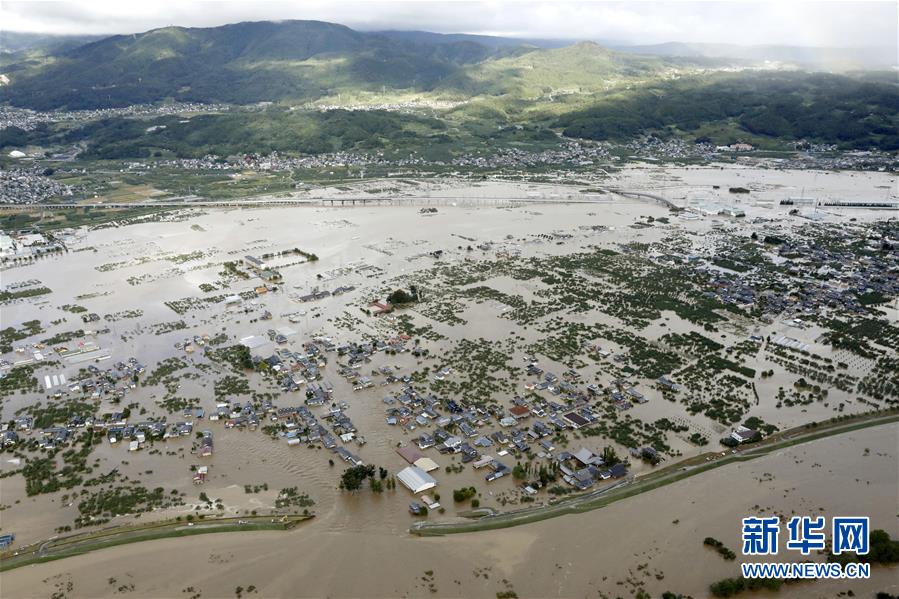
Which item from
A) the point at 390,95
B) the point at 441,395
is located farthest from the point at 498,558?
the point at 390,95

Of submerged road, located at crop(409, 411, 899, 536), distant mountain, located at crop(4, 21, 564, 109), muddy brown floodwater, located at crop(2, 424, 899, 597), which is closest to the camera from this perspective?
muddy brown floodwater, located at crop(2, 424, 899, 597)

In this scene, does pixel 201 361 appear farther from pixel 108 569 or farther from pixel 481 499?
pixel 481 499

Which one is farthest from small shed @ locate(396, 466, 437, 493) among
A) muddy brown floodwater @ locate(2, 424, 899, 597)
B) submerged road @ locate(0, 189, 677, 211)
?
submerged road @ locate(0, 189, 677, 211)

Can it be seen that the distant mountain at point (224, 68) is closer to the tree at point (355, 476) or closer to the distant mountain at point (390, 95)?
the distant mountain at point (390, 95)

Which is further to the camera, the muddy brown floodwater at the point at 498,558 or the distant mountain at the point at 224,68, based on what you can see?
the distant mountain at the point at 224,68

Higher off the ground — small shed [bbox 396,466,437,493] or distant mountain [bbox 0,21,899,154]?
distant mountain [bbox 0,21,899,154]

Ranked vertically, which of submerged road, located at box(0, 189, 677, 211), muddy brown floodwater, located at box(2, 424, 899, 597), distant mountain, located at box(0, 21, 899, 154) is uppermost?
distant mountain, located at box(0, 21, 899, 154)

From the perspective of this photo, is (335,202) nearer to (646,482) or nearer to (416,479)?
(416,479)

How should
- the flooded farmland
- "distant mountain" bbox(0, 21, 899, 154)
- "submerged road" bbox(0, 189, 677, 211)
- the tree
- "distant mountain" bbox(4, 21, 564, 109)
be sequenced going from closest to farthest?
the flooded farmland → the tree → "submerged road" bbox(0, 189, 677, 211) → "distant mountain" bbox(0, 21, 899, 154) → "distant mountain" bbox(4, 21, 564, 109)

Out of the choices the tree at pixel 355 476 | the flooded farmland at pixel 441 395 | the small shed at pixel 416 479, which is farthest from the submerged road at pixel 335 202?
the tree at pixel 355 476

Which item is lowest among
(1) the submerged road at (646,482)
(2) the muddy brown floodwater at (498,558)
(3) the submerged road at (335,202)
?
(2) the muddy brown floodwater at (498,558)

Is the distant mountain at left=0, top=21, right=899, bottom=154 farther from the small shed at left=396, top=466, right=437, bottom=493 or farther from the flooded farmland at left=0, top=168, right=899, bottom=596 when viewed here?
the small shed at left=396, top=466, right=437, bottom=493
